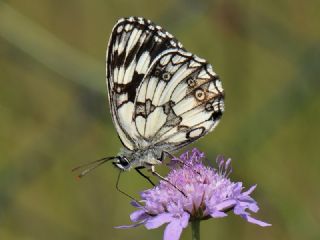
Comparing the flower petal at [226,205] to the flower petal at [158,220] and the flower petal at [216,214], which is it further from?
the flower petal at [158,220]

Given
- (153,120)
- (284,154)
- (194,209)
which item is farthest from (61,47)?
(284,154)

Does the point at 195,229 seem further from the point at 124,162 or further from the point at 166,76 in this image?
the point at 166,76

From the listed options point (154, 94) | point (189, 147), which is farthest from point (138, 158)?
point (189, 147)

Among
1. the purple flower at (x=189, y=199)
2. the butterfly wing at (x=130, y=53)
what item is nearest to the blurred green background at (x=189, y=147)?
the butterfly wing at (x=130, y=53)

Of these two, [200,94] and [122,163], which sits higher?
[200,94]

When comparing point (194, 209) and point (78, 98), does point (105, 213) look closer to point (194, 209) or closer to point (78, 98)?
point (78, 98)

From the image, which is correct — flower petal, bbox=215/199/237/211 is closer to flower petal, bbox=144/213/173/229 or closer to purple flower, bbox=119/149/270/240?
purple flower, bbox=119/149/270/240
